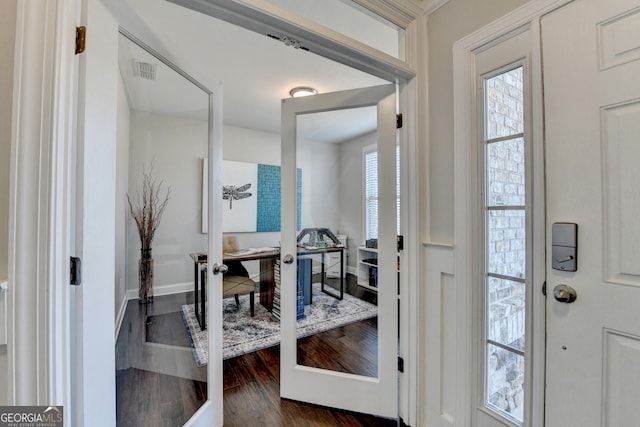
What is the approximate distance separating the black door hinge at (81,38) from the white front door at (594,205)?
1.63 metres

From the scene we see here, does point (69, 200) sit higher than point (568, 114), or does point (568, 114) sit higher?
point (568, 114)

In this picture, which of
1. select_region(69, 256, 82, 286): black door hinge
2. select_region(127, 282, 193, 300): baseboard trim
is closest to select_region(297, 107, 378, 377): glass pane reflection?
select_region(127, 282, 193, 300): baseboard trim

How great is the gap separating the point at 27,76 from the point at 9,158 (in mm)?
219

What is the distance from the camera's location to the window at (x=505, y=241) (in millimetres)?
1156

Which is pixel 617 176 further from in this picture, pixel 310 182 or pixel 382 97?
pixel 310 182

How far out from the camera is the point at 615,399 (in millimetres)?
906

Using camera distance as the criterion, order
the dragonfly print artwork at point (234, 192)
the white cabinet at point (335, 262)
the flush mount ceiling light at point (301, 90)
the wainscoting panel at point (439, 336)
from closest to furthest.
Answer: the wainscoting panel at point (439, 336) → the white cabinet at point (335, 262) → the flush mount ceiling light at point (301, 90) → the dragonfly print artwork at point (234, 192)

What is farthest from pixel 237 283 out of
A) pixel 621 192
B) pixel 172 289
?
pixel 621 192

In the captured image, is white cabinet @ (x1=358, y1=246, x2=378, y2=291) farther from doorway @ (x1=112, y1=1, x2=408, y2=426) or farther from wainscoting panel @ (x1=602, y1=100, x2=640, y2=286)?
doorway @ (x1=112, y1=1, x2=408, y2=426)

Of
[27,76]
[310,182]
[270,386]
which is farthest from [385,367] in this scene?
[27,76]

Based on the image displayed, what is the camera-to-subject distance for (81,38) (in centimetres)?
82

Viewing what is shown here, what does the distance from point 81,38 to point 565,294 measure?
6.07 feet

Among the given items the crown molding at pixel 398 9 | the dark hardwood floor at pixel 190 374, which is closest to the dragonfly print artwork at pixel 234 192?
the dark hardwood floor at pixel 190 374

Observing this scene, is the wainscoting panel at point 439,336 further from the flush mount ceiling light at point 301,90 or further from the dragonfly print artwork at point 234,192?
the dragonfly print artwork at point 234,192
